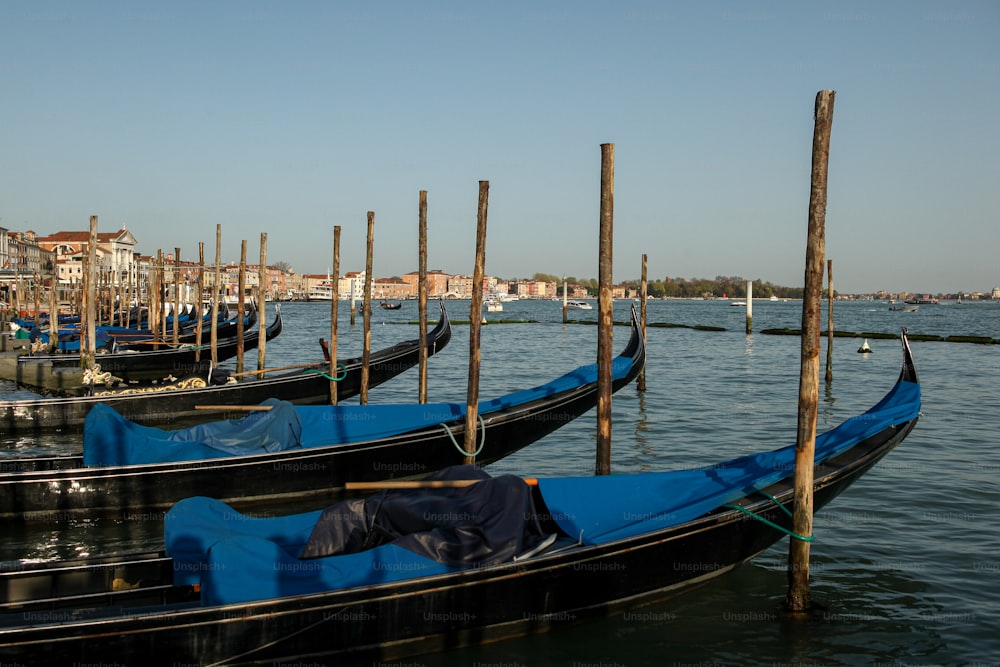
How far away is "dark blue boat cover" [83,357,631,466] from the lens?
671cm

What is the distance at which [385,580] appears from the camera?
4.23 meters

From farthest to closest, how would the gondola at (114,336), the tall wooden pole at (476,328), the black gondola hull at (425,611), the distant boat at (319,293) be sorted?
the distant boat at (319,293) → the gondola at (114,336) → the tall wooden pole at (476,328) → the black gondola hull at (425,611)

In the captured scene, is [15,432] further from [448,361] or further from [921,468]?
[448,361]

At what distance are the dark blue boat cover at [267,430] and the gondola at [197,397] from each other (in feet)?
8.45

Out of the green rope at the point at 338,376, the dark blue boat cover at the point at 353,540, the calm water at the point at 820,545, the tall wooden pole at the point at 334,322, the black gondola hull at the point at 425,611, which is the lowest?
the calm water at the point at 820,545

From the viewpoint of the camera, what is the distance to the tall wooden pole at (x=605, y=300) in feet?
20.1

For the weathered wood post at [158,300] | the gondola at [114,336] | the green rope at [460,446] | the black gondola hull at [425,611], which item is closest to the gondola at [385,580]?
the black gondola hull at [425,611]

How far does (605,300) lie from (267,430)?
330 centimetres

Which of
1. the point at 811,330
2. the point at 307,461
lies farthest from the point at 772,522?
the point at 307,461

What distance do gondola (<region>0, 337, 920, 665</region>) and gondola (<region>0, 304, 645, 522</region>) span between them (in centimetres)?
209

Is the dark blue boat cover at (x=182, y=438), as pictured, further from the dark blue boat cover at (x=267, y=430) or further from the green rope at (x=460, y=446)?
the green rope at (x=460, y=446)

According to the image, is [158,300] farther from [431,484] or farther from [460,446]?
[431,484]

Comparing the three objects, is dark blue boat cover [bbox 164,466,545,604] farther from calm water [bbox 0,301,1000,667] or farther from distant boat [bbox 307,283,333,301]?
distant boat [bbox 307,283,333,301]

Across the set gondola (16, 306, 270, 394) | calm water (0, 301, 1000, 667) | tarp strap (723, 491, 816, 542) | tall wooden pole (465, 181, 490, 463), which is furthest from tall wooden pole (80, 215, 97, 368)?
tarp strap (723, 491, 816, 542)
